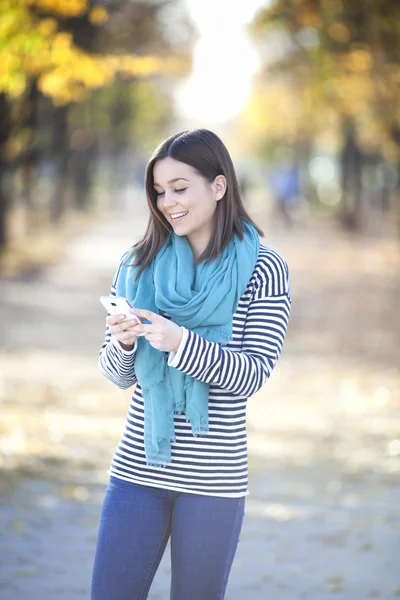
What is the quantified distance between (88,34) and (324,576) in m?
10.9

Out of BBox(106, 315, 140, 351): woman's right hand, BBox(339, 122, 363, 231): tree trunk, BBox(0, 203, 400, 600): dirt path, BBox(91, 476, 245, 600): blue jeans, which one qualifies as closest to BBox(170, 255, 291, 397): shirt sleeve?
BBox(106, 315, 140, 351): woman's right hand

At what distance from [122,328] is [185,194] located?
0.47 metres

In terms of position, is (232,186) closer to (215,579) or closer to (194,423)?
(194,423)

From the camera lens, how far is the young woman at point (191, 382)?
303cm

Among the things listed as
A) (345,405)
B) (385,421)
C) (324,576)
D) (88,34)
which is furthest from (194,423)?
(88,34)

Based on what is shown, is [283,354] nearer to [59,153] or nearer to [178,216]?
[178,216]

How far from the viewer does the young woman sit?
3027 millimetres

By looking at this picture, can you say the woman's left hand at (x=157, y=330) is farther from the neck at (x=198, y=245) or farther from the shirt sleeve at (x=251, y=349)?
the neck at (x=198, y=245)

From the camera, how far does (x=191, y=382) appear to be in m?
3.06

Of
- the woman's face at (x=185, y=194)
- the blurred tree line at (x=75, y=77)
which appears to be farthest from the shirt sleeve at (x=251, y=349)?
the blurred tree line at (x=75, y=77)

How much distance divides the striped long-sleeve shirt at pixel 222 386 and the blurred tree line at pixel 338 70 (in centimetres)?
1506

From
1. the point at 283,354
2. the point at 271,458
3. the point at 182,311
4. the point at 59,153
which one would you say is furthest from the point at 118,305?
the point at 59,153

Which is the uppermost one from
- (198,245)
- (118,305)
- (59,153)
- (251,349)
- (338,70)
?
(338,70)

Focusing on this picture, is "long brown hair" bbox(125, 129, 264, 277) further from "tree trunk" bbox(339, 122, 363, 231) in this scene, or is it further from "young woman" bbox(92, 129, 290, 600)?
"tree trunk" bbox(339, 122, 363, 231)
